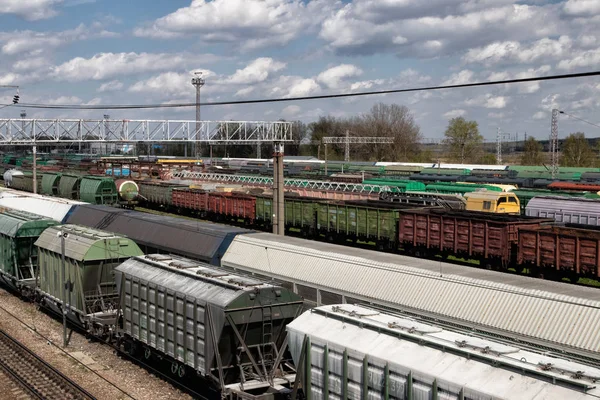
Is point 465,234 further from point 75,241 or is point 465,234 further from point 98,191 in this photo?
point 98,191

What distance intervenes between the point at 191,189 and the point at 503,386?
5143 cm

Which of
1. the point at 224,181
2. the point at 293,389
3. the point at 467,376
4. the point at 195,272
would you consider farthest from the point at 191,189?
the point at 467,376

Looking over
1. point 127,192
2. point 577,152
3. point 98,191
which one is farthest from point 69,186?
point 577,152

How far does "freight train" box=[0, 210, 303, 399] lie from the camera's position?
14.9 meters

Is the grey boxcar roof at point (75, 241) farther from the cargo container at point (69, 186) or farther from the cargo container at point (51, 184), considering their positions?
the cargo container at point (51, 184)

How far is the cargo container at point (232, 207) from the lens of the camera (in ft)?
161

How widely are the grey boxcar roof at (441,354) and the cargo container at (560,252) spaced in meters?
16.6

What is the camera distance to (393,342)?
1177 cm

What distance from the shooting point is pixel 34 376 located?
64.4ft

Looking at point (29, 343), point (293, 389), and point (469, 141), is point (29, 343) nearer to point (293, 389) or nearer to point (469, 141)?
point (293, 389)

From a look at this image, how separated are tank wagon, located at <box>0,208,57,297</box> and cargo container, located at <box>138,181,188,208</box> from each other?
32.5 m

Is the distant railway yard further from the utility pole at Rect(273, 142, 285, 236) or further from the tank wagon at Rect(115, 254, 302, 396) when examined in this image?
the utility pole at Rect(273, 142, 285, 236)

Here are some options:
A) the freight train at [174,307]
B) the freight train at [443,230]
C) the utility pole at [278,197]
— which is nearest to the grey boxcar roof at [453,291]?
the freight train at [174,307]

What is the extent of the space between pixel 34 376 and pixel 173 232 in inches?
320
